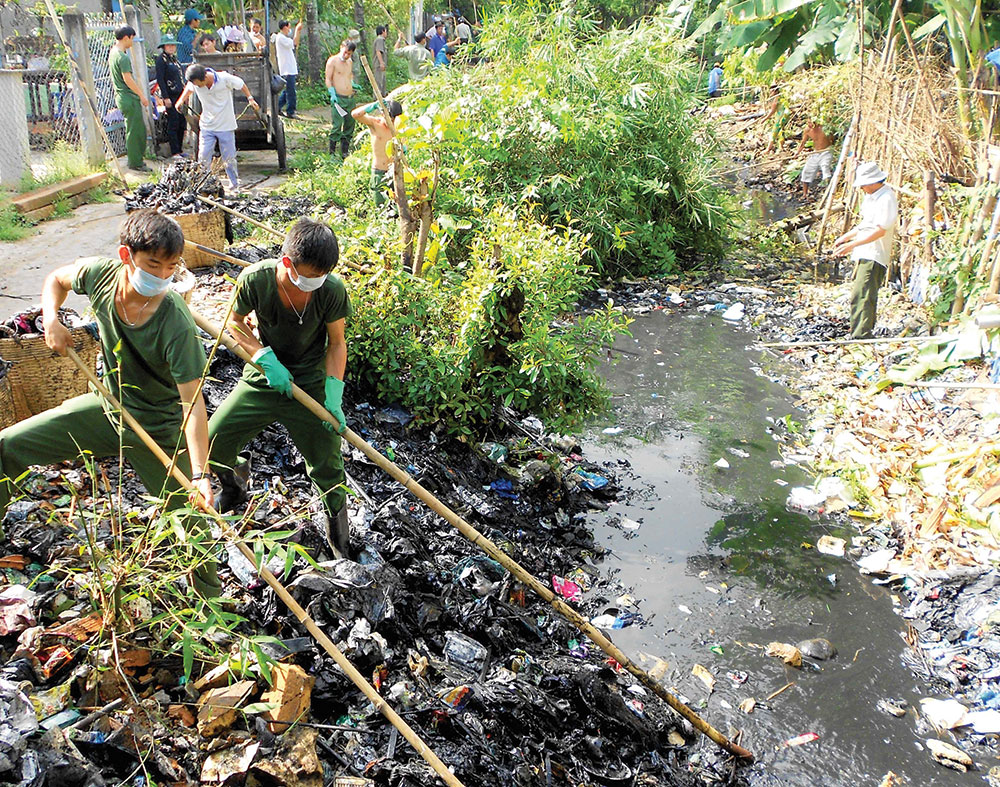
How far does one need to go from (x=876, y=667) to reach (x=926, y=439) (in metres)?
1.98

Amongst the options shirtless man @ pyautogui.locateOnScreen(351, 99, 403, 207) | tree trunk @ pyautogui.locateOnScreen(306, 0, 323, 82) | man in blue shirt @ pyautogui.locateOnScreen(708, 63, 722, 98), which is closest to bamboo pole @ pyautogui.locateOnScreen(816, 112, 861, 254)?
shirtless man @ pyautogui.locateOnScreen(351, 99, 403, 207)

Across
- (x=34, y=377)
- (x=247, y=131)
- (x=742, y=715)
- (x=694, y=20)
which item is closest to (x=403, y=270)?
(x=34, y=377)

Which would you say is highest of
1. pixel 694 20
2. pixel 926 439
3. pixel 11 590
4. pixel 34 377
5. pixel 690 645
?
pixel 694 20

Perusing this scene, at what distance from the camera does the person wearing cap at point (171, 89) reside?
9922 mm

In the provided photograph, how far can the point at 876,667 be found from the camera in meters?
3.80

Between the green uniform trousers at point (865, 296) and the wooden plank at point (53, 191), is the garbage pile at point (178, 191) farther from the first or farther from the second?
the green uniform trousers at point (865, 296)

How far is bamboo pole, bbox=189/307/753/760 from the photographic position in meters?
2.90

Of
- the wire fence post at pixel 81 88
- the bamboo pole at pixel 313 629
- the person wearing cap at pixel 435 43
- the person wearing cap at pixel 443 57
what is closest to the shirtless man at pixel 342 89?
the wire fence post at pixel 81 88

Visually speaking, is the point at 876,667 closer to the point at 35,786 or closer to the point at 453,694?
the point at 453,694

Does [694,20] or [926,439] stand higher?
[694,20]

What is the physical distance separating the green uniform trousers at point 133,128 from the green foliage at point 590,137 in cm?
353

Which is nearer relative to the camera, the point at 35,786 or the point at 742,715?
the point at 35,786

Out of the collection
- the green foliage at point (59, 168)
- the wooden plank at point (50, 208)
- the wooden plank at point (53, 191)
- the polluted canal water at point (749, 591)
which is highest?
the green foliage at point (59, 168)

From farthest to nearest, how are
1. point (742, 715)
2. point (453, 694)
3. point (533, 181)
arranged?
point (533, 181) → point (742, 715) → point (453, 694)
